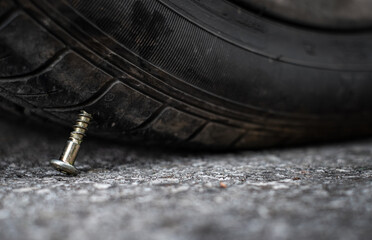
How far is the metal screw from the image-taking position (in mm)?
731

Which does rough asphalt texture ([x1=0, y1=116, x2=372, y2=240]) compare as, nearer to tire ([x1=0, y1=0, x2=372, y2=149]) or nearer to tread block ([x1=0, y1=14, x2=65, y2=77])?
tire ([x1=0, y1=0, x2=372, y2=149])

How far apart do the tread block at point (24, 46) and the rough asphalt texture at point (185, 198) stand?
24cm

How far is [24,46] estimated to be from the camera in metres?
0.67

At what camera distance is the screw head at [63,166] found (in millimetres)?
723

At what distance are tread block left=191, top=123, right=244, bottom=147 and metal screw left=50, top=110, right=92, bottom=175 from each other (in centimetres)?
31

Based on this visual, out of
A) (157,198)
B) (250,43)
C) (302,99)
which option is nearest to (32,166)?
(157,198)

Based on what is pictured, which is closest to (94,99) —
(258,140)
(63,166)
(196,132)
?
(63,166)

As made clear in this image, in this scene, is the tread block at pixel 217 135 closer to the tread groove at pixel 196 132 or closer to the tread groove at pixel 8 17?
the tread groove at pixel 196 132

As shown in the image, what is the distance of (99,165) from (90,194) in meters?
0.30

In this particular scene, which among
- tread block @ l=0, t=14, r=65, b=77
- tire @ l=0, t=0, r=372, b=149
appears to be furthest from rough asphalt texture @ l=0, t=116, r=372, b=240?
tread block @ l=0, t=14, r=65, b=77

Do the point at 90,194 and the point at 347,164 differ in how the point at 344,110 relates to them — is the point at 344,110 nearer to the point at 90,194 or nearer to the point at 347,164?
the point at 347,164

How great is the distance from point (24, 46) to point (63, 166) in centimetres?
26

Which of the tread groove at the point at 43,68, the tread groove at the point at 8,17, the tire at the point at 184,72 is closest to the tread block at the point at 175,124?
the tire at the point at 184,72

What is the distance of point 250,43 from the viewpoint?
897 millimetres
